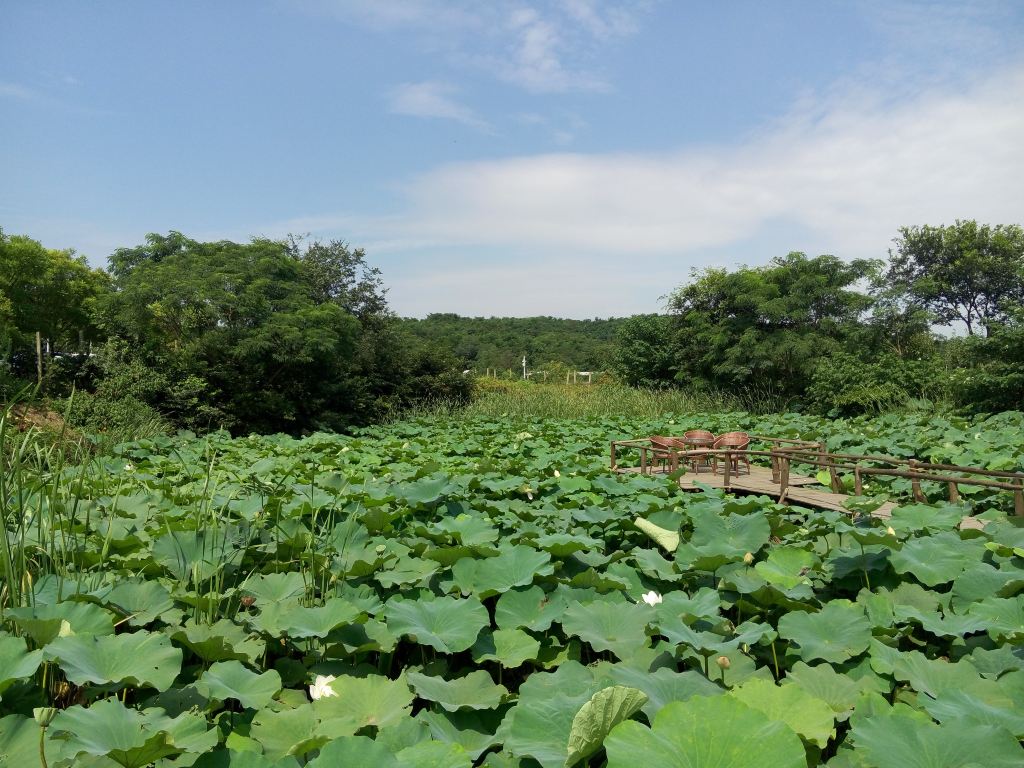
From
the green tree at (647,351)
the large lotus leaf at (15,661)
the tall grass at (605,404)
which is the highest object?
the green tree at (647,351)

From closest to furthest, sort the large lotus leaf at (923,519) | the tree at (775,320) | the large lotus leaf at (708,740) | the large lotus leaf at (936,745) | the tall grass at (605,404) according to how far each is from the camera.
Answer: the large lotus leaf at (708,740), the large lotus leaf at (936,745), the large lotus leaf at (923,519), the tall grass at (605,404), the tree at (775,320)

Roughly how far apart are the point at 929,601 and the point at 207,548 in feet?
7.25

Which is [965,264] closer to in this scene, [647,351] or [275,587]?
[647,351]

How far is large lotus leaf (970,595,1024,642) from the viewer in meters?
1.67

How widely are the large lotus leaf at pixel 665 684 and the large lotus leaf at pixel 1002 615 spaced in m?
0.76

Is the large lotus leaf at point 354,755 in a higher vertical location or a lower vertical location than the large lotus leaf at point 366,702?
higher

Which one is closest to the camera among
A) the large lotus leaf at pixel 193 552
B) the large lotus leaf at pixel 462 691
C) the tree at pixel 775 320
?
the large lotus leaf at pixel 462 691

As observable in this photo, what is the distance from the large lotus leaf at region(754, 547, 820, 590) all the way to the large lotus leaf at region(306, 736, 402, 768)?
1.44 m

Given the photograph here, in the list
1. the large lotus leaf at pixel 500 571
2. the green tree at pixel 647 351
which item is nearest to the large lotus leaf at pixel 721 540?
the large lotus leaf at pixel 500 571

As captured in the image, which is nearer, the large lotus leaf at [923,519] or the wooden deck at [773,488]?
the large lotus leaf at [923,519]

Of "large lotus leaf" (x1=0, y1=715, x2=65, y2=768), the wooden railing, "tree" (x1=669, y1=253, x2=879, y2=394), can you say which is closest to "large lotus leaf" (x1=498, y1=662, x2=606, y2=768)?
"large lotus leaf" (x1=0, y1=715, x2=65, y2=768)

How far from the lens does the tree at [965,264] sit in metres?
23.4

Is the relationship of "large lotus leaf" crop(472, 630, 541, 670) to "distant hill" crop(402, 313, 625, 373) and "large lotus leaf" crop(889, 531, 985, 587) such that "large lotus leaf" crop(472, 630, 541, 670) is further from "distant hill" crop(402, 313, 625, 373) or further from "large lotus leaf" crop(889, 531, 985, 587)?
"distant hill" crop(402, 313, 625, 373)

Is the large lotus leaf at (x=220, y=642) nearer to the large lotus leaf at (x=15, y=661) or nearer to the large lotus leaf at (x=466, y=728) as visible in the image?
the large lotus leaf at (x=15, y=661)
